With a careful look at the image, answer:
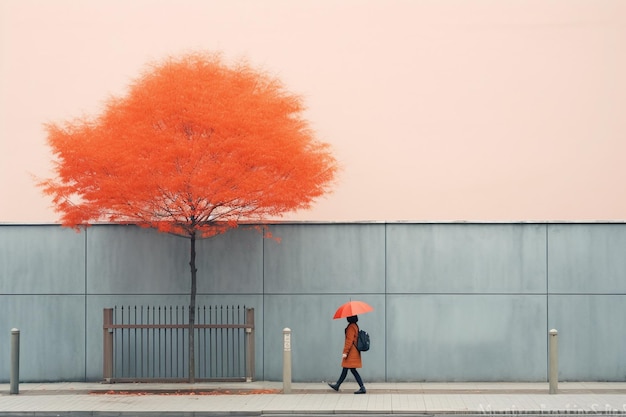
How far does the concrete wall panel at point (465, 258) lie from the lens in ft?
65.1

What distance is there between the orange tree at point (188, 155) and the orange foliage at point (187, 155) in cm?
2

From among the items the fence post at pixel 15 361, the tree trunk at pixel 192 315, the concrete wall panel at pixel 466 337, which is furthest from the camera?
the concrete wall panel at pixel 466 337

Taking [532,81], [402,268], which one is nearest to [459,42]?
[532,81]

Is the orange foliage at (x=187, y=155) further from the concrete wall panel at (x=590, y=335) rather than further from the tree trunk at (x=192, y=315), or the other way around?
the concrete wall panel at (x=590, y=335)

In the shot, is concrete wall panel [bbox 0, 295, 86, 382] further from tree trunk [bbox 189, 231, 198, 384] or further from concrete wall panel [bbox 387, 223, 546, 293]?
concrete wall panel [bbox 387, 223, 546, 293]

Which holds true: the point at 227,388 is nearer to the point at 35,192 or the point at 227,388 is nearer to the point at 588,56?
the point at 35,192

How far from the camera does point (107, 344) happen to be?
19391mm

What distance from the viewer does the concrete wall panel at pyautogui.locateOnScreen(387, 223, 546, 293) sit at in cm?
1984

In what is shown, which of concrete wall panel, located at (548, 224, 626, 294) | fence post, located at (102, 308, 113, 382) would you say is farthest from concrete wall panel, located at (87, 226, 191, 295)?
concrete wall panel, located at (548, 224, 626, 294)

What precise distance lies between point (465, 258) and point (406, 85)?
4294mm

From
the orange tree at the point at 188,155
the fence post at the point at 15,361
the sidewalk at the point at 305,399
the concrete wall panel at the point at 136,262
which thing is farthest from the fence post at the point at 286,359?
the fence post at the point at 15,361

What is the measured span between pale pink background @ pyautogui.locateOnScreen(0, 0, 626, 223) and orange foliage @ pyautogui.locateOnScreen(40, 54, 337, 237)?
3421mm

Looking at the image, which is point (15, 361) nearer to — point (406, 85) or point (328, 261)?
point (328, 261)

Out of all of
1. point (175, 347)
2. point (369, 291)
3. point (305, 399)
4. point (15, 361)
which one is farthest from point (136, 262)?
point (305, 399)
